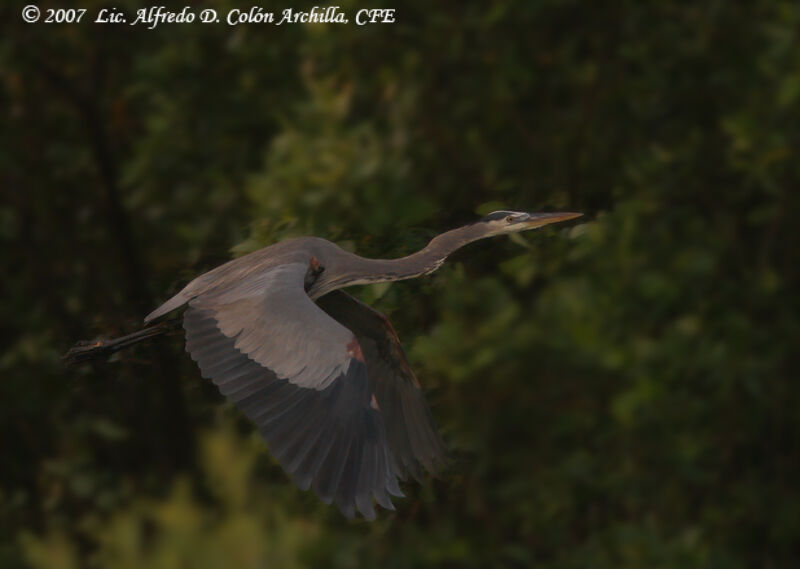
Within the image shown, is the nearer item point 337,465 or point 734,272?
point 337,465

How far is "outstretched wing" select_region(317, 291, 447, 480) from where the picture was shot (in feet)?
15.1

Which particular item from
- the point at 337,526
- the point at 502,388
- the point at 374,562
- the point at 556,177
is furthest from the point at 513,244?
the point at 556,177

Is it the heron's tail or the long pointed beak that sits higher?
the heron's tail

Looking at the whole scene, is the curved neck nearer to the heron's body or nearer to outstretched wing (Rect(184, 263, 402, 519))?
the heron's body

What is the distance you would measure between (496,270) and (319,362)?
2.87m

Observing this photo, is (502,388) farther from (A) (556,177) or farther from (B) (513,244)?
(B) (513,244)

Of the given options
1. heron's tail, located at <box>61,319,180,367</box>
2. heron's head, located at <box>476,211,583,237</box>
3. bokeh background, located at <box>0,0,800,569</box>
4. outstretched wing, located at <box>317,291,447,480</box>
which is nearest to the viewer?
outstretched wing, located at <box>317,291,447,480</box>

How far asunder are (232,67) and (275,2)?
0.57m

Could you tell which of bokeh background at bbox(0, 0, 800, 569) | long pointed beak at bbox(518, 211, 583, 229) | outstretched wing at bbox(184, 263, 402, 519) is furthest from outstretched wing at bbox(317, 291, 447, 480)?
bokeh background at bbox(0, 0, 800, 569)

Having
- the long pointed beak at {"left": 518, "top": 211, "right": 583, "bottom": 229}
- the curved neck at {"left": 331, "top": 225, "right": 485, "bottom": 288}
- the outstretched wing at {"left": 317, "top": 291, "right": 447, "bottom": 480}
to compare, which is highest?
the curved neck at {"left": 331, "top": 225, "right": 485, "bottom": 288}

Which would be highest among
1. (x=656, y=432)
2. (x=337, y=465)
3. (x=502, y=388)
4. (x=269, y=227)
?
(x=269, y=227)

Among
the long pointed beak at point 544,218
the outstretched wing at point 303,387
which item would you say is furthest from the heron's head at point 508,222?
the outstretched wing at point 303,387

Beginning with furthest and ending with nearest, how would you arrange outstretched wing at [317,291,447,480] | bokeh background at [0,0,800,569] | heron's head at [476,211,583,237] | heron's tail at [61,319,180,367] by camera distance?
bokeh background at [0,0,800,569] < heron's head at [476,211,583,237] < heron's tail at [61,319,180,367] < outstretched wing at [317,291,447,480]

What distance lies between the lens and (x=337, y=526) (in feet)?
20.7
